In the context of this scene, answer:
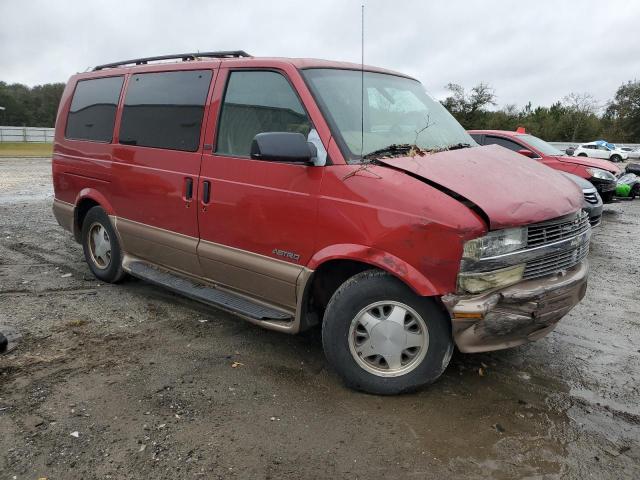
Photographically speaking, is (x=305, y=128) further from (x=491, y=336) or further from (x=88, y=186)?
(x=88, y=186)

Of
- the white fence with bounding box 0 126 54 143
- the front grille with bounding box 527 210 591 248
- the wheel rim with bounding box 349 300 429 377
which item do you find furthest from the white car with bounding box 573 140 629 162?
the white fence with bounding box 0 126 54 143

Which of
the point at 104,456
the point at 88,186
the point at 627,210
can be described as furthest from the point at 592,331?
the point at 627,210

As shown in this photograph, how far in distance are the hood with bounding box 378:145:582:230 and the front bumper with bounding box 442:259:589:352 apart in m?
0.40

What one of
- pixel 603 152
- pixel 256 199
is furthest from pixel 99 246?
pixel 603 152

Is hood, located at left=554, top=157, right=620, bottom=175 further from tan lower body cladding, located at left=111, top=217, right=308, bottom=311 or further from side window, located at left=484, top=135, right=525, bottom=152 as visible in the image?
tan lower body cladding, located at left=111, top=217, right=308, bottom=311

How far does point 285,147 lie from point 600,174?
875 centimetres

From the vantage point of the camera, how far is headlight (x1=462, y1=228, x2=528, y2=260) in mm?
2945

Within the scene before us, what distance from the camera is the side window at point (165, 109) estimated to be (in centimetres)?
429

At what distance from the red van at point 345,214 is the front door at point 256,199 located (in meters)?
0.01

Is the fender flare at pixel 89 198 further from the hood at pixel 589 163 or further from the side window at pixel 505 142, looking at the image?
the hood at pixel 589 163

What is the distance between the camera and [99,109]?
17.7 ft

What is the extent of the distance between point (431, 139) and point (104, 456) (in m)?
2.99

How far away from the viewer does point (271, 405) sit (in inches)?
129

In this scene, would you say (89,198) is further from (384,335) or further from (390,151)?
(384,335)
